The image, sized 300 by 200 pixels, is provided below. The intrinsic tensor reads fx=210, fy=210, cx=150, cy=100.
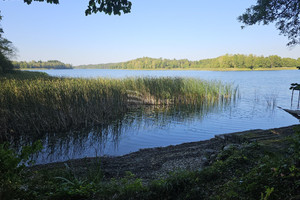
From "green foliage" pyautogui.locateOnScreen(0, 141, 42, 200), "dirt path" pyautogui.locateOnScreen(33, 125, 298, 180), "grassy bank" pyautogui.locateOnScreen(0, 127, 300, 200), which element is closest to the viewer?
"grassy bank" pyautogui.locateOnScreen(0, 127, 300, 200)

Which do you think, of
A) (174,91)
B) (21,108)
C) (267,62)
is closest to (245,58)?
(267,62)

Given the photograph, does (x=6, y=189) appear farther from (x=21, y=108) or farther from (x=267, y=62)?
(x=267, y=62)

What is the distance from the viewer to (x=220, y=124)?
33.9 ft

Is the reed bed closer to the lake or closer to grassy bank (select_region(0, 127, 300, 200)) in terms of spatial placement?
the lake

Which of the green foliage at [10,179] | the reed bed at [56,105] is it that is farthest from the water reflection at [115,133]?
the green foliage at [10,179]

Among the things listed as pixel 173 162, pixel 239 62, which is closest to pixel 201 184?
pixel 173 162

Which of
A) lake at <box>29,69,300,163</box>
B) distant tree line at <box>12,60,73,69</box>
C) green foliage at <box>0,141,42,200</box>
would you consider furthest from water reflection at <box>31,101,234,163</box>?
distant tree line at <box>12,60,73,69</box>

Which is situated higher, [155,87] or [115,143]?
[155,87]

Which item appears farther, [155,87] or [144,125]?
[155,87]

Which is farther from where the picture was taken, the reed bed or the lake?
the reed bed

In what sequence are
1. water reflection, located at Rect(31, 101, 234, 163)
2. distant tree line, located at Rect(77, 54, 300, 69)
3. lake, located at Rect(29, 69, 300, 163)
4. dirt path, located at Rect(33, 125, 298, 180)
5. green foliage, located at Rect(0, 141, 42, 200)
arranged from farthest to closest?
distant tree line, located at Rect(77, 54, 300, 69) < lake, located at Rect(29, 69, 300, 163) < water reflection, located at Rect(31, 101, 234, 163) < dirt path, located at Rect(33, 125, 298, 180) < green foliage, located at Rect(0, 141, 42, 200)

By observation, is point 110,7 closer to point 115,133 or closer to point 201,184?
point 201,184

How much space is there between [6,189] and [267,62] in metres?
84.1

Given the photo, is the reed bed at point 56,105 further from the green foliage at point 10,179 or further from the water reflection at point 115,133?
the green foliage at point 10,179
